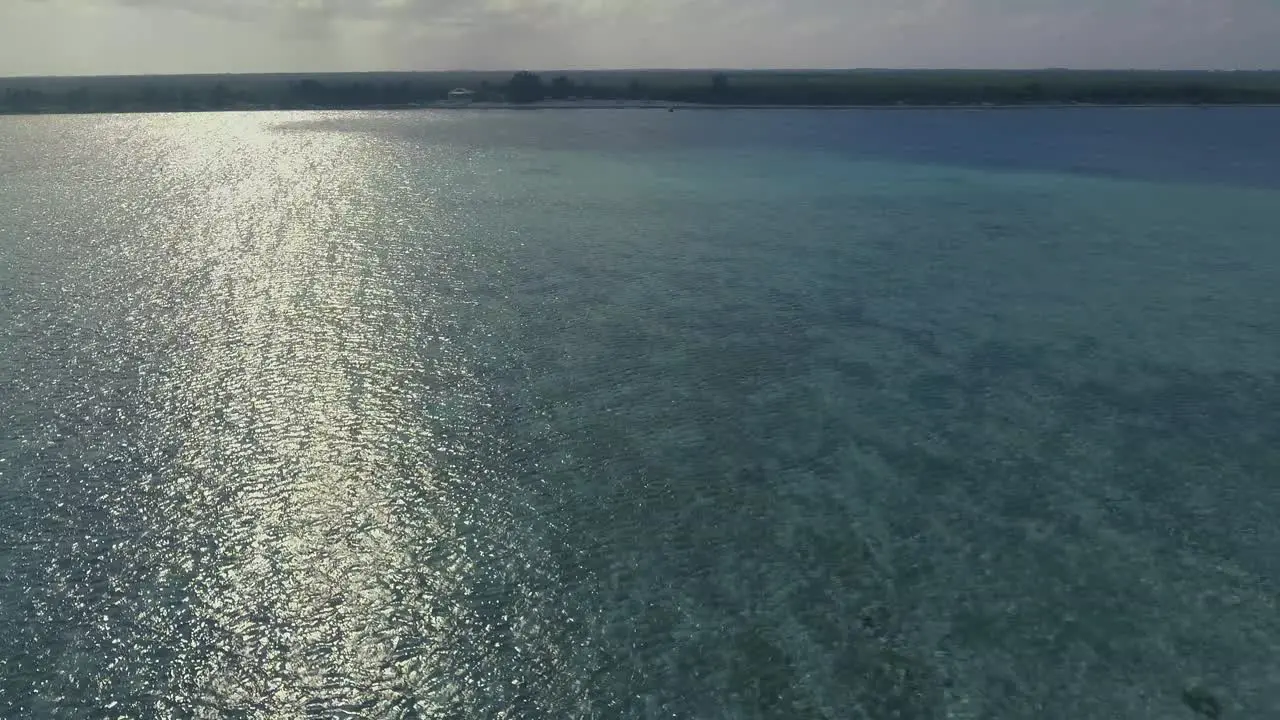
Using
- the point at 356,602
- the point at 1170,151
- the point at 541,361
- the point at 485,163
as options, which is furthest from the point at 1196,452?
the point at 1170,151

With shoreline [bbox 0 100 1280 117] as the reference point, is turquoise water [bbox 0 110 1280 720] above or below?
below

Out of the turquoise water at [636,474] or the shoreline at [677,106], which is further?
the shoreline at [677,106]

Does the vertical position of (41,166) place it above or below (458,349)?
above

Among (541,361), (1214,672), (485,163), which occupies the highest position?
(485,163)

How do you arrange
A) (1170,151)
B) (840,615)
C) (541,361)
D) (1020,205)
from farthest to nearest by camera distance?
(1170,151) < (1020,205) < (541,361) < (840,615)

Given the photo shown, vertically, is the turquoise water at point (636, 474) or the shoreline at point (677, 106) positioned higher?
the shoreline at point (677, 106)

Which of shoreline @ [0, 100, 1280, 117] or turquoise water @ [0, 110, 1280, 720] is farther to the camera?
shoreline @ [0, 100, 1280, 117]

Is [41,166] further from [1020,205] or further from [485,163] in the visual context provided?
[1020,205]

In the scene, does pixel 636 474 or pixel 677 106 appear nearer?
pixel 636 474
